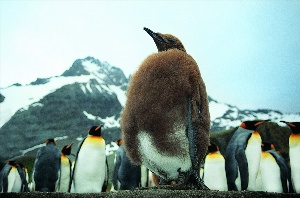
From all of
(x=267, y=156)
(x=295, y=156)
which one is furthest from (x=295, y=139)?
(x=267, y=156)

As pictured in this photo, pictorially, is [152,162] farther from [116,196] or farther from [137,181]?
[137,181]

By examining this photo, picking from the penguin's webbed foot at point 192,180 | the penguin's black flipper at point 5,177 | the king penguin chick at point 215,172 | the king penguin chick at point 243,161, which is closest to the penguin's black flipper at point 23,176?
the penguin's black flipper at point 5,177

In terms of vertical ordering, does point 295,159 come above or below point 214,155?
above

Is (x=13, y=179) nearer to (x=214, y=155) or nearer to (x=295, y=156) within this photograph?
(x=214, y=155)

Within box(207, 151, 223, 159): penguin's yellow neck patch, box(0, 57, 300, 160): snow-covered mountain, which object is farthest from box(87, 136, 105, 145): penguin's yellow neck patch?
box(0, 57, 300, 160): snow-covered mountain

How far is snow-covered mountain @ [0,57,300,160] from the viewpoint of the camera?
30703mm

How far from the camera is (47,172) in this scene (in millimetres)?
7113

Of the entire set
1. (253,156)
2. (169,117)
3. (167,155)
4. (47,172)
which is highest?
(169,117)

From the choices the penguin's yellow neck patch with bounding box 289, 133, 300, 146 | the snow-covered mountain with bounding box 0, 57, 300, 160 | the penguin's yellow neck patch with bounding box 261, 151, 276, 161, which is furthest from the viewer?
the snow-covered mountain with bounding box 0, 57, 300, 160

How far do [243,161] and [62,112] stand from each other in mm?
30843

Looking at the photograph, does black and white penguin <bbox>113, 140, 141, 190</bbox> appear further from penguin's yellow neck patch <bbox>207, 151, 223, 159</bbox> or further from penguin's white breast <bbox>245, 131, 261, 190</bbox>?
penguin's white breast <bbox>245, 131, 261, 190</bbox>

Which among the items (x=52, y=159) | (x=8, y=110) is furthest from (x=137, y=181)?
(x=8, y=110)

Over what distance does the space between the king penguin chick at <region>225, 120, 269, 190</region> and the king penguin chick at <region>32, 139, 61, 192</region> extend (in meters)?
3.25

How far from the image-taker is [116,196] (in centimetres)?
211
